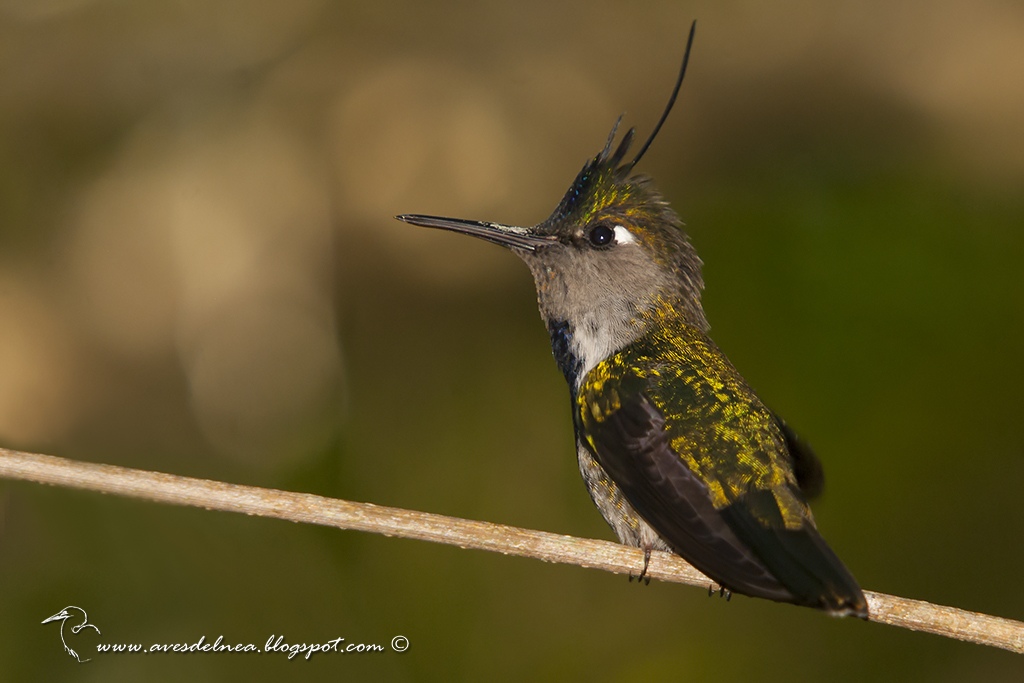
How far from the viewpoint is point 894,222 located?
312cm

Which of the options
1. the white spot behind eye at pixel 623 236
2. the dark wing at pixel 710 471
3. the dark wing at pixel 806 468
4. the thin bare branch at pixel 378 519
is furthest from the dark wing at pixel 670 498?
the white spot behind eye at pixel 623 236

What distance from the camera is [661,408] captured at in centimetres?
165

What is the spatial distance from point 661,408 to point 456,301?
2.04 m

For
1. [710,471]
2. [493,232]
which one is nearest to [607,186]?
[493,232]

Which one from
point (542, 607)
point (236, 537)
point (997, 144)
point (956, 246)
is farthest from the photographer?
point (997, 144)

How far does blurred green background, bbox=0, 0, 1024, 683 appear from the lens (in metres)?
2.68

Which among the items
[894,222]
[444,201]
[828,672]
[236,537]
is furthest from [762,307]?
[236,537]

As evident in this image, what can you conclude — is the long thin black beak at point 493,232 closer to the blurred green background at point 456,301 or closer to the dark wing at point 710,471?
the dark wing at point 710,471

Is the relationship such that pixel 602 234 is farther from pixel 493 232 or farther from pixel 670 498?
pixel 670 498

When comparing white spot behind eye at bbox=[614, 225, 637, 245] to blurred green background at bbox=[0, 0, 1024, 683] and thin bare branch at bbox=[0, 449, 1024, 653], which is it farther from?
blurred green background at bbox=[0, 0, 1024, 683]

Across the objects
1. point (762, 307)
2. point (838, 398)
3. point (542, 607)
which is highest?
point (762, 307)

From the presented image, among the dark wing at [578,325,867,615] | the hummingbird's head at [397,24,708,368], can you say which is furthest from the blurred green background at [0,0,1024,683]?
the dark wing at [578,325,867,615]

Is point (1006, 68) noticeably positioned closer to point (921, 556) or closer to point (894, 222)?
point (894, 222)

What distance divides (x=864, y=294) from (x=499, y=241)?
1.71 meters
